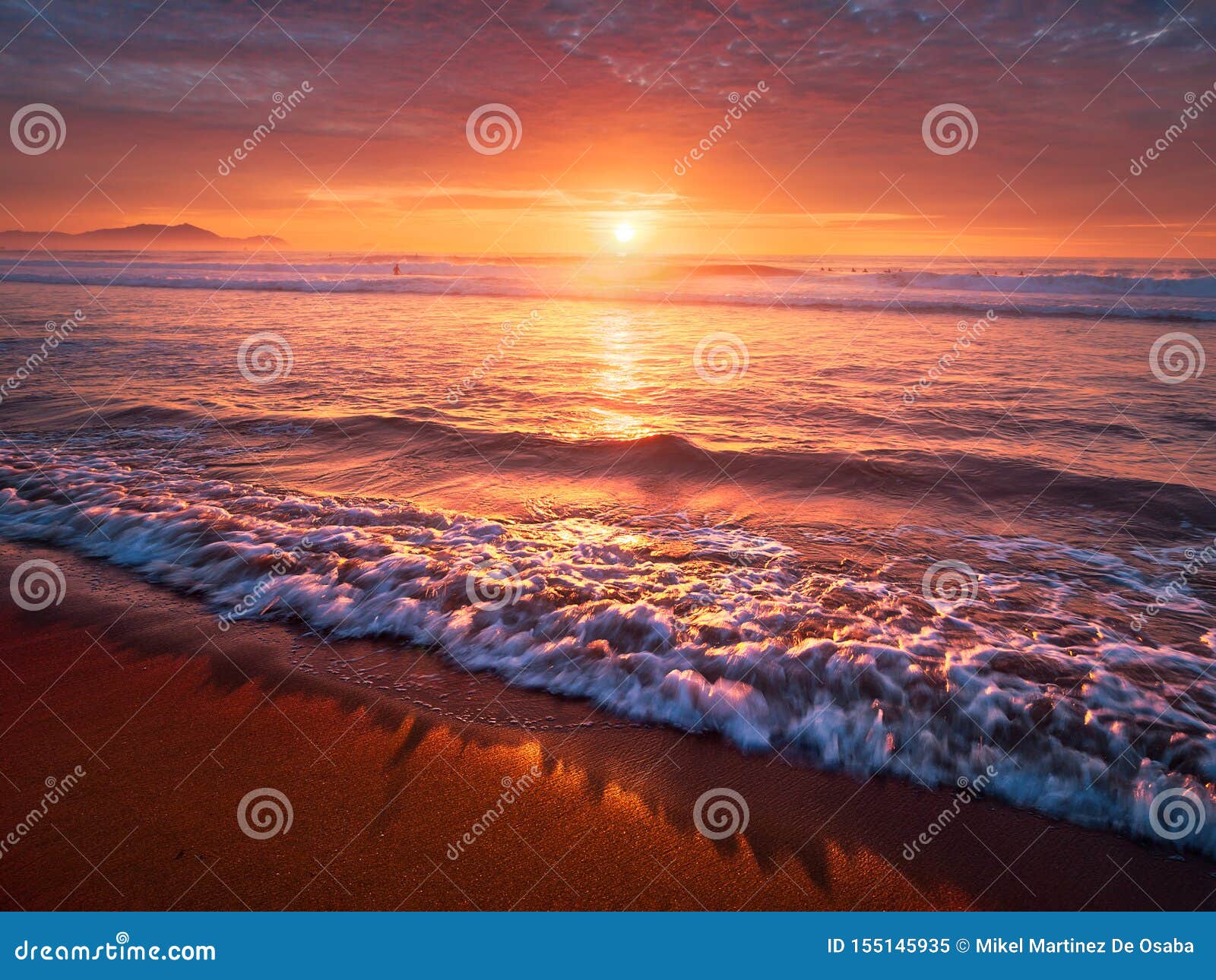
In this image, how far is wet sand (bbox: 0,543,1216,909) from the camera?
2.97m

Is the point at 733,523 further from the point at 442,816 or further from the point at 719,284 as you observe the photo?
the point at 719,284

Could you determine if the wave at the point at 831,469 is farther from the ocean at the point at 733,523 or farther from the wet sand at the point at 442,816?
the wet sand at the point at 442,816

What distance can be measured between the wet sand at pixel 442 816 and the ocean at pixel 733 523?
309mm

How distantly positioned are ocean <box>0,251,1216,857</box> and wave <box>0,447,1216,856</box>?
2cm

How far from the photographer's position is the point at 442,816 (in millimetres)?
3336

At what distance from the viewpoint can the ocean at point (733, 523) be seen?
13.4 feet

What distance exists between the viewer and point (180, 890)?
2.92 m

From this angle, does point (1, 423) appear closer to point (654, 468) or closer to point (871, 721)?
point (654, 468)

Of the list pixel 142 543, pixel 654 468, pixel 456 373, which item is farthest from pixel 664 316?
pixel 142 543

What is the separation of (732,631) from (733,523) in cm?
231

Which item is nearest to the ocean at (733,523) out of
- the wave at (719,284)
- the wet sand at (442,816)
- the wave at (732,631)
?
the wave at (732,631)

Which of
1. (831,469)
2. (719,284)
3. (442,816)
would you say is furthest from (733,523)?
(719,284)

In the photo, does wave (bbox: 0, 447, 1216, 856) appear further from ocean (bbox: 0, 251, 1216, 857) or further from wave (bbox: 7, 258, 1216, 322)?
wave (bbox: 7, 258, 1216, 322)

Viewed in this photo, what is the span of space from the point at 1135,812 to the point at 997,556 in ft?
10.1
